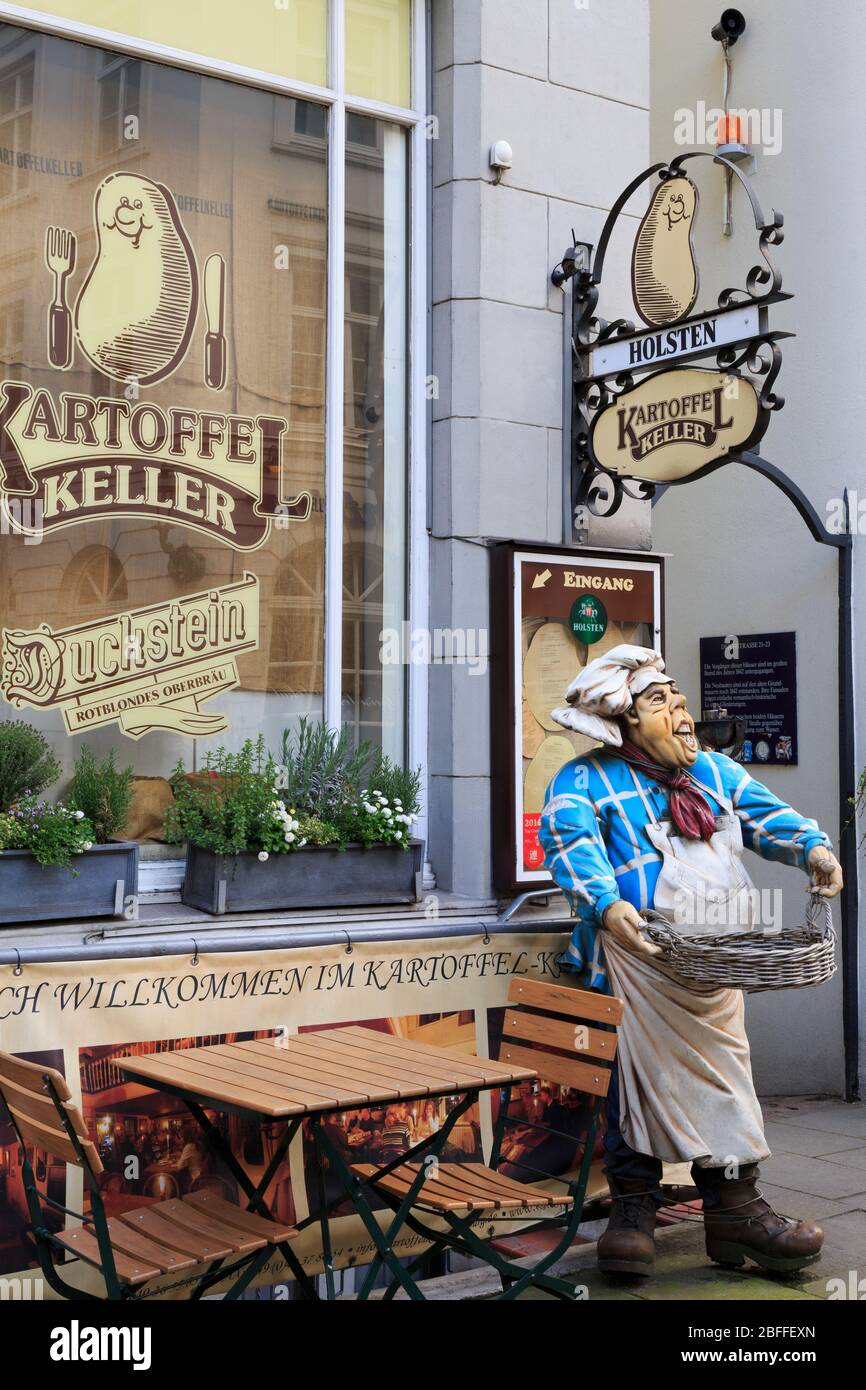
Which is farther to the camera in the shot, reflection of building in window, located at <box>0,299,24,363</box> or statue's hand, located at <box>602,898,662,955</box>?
reflection of building in window, located at <box>0,299,24,363</box>

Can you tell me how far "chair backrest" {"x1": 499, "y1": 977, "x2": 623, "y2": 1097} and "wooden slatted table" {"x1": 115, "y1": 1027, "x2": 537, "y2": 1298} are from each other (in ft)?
1.10

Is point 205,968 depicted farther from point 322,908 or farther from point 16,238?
point 16,238

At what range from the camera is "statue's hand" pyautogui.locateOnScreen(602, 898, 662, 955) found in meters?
4.51

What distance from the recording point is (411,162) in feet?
20.1

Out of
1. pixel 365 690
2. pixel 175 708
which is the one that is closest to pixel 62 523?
pixel 175 708

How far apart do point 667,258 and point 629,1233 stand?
3.49 meters

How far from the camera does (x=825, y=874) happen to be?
4.81 metres

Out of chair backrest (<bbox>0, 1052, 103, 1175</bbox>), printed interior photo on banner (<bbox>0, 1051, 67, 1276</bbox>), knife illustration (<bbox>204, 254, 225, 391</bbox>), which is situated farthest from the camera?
knife illustration (<bbox>204, 254, 225, 391</bbox>)

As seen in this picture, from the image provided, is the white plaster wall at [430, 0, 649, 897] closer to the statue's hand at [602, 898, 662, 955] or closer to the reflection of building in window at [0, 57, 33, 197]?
the statue's hand at [602, 898, 662, 955]

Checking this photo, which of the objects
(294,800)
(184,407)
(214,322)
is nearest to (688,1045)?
(294,800)

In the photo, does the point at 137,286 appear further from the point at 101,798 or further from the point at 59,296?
the point at 101,798

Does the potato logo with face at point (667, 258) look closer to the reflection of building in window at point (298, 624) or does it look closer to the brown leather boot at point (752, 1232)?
the reflection of building in window at point (298, 624)

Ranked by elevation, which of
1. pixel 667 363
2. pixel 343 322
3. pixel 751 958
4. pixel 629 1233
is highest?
pixel 343 322

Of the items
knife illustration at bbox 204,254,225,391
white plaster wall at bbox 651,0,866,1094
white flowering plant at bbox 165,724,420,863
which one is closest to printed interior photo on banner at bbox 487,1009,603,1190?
white flowering plant at bbox 165,724,420,863
